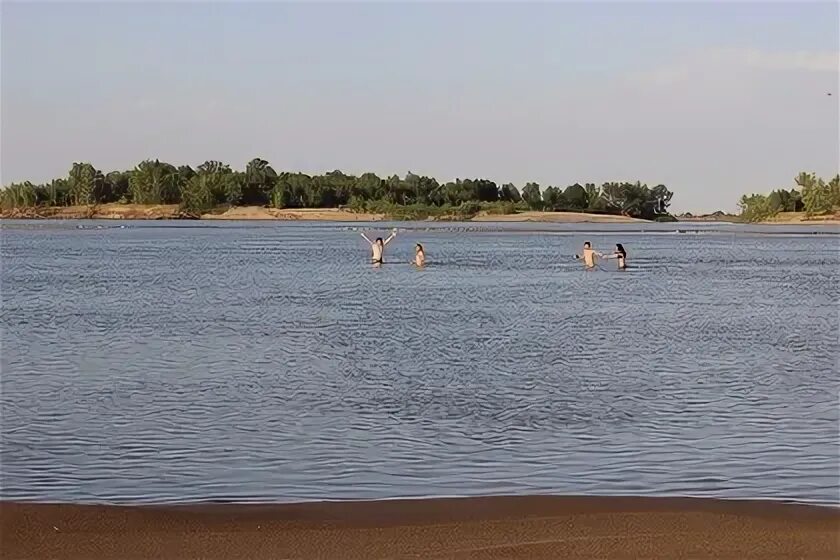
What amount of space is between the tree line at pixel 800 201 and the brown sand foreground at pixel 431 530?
458 ft

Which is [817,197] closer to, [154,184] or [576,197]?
[576,197]

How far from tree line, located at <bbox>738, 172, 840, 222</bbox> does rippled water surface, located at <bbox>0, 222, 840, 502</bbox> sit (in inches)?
4484

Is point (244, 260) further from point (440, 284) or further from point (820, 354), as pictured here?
point (820, 354)

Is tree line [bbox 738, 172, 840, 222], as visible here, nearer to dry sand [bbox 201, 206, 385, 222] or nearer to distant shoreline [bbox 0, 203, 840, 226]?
distant shoreline [bbox 0, 203, 840, 226]

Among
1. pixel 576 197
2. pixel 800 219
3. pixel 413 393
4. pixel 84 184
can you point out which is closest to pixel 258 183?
pixel 84 184

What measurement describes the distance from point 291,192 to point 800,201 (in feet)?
221

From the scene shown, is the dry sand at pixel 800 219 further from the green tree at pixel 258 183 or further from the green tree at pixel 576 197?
the green tree at pixel 258 183

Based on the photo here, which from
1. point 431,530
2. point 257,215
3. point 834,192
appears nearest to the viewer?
point 431,530

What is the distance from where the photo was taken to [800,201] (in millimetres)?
161500

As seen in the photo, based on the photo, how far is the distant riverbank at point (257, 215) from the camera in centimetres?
17600

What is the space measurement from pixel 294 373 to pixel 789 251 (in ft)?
196


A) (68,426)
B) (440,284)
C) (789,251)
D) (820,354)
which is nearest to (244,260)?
(440,284)

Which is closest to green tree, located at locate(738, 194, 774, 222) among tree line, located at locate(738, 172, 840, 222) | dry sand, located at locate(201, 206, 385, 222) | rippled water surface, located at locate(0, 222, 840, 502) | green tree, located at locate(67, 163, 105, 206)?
tree line, located at locate(738, 172, 840, 222)

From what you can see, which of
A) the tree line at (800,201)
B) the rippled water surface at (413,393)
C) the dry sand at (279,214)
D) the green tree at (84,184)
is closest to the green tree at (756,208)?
the tree line at (800,201)
